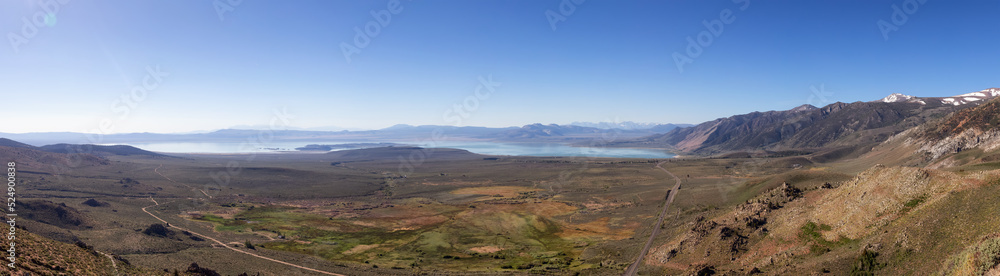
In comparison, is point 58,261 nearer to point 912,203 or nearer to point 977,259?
point 977,259

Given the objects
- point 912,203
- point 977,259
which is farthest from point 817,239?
point 977,259

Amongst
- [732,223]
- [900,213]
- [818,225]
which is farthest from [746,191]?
[900,213]

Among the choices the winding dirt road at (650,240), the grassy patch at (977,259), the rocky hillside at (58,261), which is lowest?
the winding dirt road at (650,240)

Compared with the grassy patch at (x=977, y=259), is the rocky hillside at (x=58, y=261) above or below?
below

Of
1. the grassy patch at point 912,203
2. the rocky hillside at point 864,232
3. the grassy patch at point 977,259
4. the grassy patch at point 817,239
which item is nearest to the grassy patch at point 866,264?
the rocky hillside at point 864,232

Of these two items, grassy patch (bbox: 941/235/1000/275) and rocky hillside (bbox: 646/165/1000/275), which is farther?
rocky hillside (bbox: 646/165/1000/275)

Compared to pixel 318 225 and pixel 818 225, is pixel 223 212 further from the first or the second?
pixel 818 225

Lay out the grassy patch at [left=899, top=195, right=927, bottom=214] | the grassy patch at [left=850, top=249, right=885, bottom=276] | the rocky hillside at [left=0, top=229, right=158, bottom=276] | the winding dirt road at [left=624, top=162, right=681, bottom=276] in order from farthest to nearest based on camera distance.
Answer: the winding dirt road at [left=624, top=162, right=681, bottom=276] → the grassy patch at [left=899, top=195, right=927, bottom=214] → the grassy patch at [left=850, top=249, right=885, bottom=276] → the rocky hillside at [left=0, top=229, right=158, bottom=276]

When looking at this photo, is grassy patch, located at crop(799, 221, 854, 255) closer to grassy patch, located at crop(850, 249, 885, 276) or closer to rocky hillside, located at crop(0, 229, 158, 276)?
grassy patch, located at crop(850, 249, 885, 276)

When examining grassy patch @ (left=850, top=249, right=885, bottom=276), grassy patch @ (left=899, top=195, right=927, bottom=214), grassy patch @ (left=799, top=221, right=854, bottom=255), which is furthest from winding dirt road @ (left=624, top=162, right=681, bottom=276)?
grassy patch @ (left=899, top=195, right=927, bottom=214)

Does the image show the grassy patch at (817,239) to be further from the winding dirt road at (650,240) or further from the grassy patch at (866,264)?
the winding dirt road at (650,240)

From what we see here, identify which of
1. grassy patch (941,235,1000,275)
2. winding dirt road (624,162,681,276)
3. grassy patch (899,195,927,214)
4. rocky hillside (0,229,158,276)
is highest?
grassy patch (899,195,927,214)
